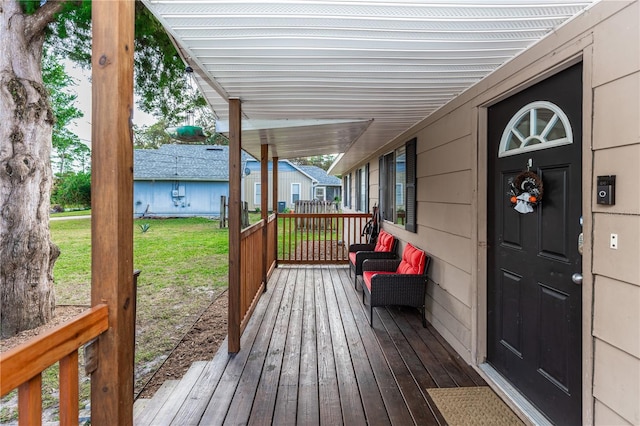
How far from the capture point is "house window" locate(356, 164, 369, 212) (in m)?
8.02

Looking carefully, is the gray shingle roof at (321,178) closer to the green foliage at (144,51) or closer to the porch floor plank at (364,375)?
the green foliage at (144,51)

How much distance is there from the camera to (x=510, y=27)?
5.85ft

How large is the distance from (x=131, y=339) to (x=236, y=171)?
6.13 feet

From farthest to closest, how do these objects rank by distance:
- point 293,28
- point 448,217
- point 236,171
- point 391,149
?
point 391,149 → point 448,217 → point 236,171 → point 293,28

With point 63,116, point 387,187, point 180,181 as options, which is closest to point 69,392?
point 387,187

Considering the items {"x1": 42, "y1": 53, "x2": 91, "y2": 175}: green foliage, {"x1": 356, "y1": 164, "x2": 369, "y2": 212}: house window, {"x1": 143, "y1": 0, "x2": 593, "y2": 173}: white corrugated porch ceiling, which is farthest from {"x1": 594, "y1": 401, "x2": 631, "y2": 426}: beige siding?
{"x1": 42, "y1": 53, "x2": 91, "y2": 175}: green foliage

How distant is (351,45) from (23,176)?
4162mm

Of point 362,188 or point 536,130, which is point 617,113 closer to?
point 536,130

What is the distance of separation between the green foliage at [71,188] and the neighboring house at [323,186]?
14145 millimetres

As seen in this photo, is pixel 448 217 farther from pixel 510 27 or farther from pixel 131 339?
pixel 131 339

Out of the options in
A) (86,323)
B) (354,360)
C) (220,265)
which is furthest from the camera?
(220,265)

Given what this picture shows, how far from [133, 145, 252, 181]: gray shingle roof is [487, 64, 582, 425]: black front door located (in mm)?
15488

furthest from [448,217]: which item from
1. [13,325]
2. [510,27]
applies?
[13,325]

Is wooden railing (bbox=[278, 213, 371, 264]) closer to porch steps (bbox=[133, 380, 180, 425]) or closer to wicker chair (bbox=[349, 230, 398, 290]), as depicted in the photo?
wicker chair (bbox=[349, 230, 398, 290])
